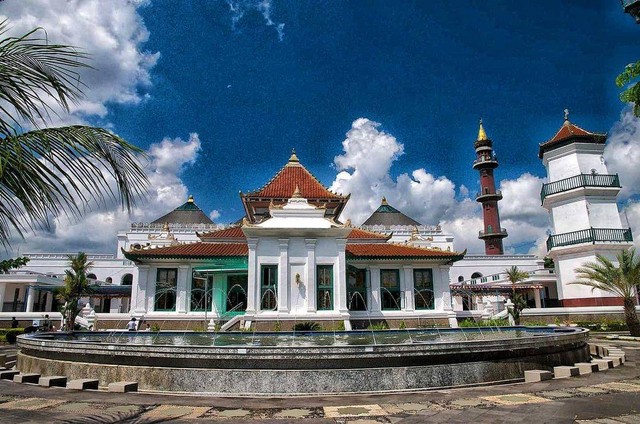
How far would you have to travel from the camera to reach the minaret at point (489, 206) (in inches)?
2376

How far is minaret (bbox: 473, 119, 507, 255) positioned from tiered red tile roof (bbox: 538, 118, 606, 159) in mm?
21505

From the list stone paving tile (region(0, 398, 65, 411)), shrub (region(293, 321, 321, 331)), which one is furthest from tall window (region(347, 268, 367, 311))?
stone paving tile (region(0, 398, 65, 411))

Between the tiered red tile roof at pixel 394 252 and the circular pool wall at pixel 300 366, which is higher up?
the tiered red tile roof at pixel 394 252

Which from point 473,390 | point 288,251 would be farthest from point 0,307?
point 473,390

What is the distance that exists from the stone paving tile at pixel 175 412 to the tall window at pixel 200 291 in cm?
1805

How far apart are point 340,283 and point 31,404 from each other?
16833mm

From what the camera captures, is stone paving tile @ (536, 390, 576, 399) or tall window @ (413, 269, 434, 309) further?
tall window @ (413, 269, 434, 309)

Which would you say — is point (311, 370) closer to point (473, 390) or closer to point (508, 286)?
point (473, 390)

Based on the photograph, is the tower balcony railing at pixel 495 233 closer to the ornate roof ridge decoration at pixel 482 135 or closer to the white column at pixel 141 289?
the ornate roof ridge decoration at pixel 482 135

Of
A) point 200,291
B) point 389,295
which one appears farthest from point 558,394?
point 200,291

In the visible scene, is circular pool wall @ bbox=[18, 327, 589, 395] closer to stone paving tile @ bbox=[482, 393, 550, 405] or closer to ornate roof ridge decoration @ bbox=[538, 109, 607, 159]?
stone paving tile @ bbox=[482, 393, 550, 405]

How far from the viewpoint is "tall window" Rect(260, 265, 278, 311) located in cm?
2348

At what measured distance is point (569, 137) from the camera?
36.5 metres

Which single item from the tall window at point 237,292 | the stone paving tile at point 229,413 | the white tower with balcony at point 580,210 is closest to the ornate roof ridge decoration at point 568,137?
the white tower with balcony at point 580,210
